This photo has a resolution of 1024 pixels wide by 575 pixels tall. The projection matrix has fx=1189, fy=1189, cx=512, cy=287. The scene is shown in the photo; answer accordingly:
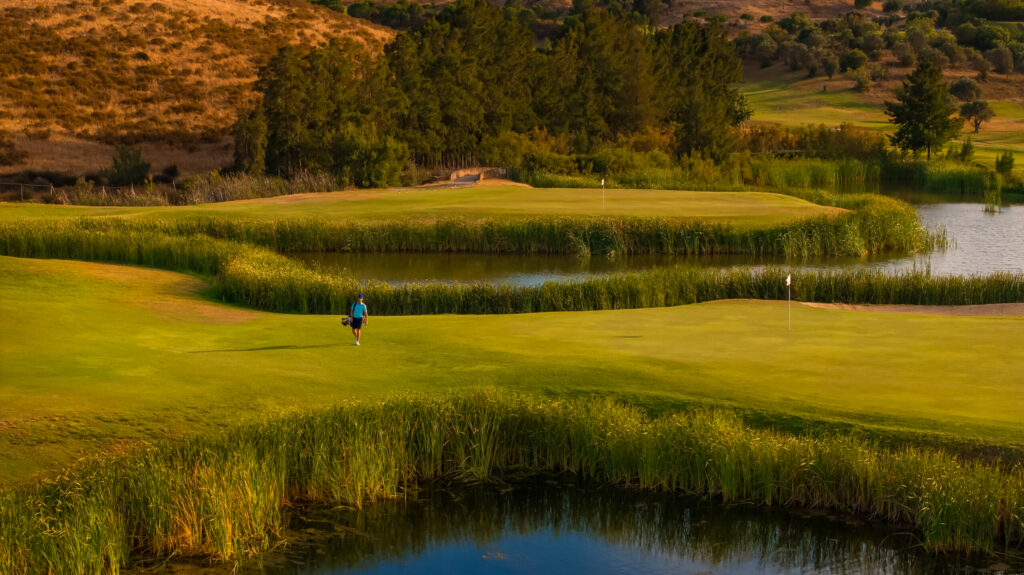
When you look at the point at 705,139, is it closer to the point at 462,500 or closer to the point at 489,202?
the point at 489,202

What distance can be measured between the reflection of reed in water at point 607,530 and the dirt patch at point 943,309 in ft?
39.0

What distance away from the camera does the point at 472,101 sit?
7150 cm

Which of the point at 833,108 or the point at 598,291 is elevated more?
the point at 833,108

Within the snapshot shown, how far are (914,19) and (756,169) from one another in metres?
95.2

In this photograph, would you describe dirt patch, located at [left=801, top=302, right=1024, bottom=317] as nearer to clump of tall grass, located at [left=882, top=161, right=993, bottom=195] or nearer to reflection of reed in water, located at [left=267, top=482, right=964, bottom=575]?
reflection of reed in water, located at [left=267, top=482, right=964, bottom=575]

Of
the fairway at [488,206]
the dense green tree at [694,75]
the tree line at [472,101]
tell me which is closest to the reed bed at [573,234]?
the fairway at [488,206]

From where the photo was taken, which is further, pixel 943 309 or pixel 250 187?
pixel 250 187

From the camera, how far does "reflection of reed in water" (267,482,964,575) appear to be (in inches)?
515

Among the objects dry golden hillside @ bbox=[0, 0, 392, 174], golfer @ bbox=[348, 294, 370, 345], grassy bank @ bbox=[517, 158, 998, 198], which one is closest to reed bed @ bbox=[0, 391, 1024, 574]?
golfer @ bbox=[348, 294, 370, 345]

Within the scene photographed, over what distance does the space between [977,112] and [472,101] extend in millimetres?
56570

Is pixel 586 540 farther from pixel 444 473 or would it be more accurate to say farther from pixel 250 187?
pixel 250 187

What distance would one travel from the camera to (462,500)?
1506cm

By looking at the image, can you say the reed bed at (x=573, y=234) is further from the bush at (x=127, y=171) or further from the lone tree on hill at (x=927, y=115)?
the lone tree on hill at (x=927, y=115)

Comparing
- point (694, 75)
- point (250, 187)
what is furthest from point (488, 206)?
point (694, 75)
